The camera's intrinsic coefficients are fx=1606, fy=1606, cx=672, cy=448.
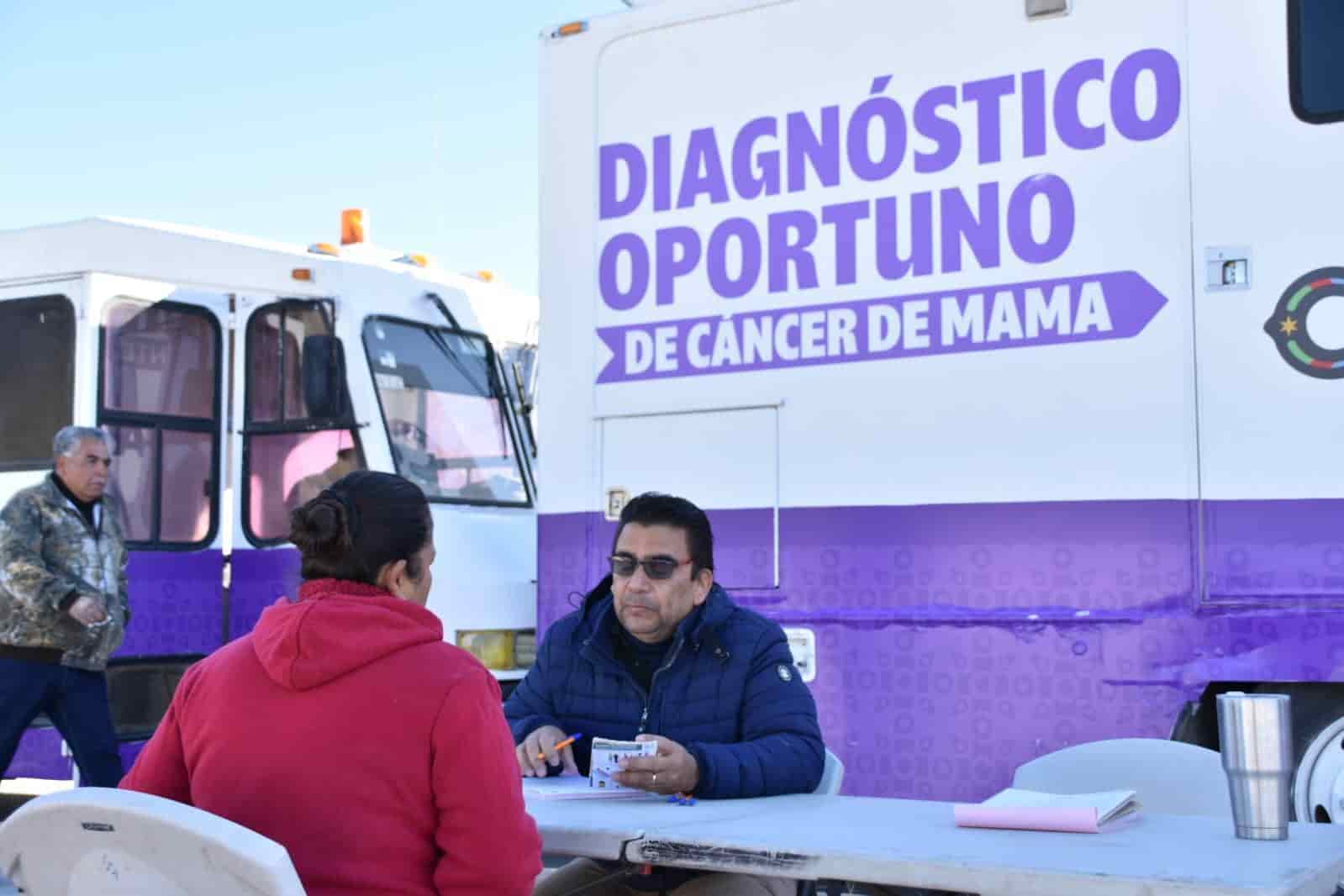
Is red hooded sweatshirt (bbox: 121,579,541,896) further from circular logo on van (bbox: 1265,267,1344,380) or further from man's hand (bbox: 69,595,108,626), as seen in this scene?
man's hand (bbox: 69,595,108,626)

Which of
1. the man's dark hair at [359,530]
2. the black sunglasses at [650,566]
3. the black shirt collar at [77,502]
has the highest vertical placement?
the black shirt collar at [77,502]

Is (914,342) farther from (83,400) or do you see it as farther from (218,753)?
(83,400)

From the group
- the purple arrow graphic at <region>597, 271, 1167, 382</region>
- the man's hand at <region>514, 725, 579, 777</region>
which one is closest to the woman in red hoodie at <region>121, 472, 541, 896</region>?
the man's hand at <region>514, 725, 579, 777</region>

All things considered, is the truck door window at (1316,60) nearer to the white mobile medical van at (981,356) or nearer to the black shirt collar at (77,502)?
the white mobile medical van at (981,356)

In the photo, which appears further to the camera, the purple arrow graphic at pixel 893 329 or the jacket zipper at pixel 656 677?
the purple arrow graphic at pixel 893 329

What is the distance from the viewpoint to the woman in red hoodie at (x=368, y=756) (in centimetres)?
246

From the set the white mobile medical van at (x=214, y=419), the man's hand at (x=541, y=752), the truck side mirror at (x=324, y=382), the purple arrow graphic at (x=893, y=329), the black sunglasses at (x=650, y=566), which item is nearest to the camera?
the man's hand at (x=541, y=752)

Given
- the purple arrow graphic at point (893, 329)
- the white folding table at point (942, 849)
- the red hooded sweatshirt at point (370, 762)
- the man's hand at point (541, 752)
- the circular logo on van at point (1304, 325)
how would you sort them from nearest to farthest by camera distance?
the white folding table at point (942, 849) < the red hooded sweatshirt at point (370, 762) < the man's hand at point (541, 752) < the circular logo on van at point (1304, 325) < the purple arrow graphic at point (893, 329)

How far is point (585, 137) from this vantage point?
557 centimetres

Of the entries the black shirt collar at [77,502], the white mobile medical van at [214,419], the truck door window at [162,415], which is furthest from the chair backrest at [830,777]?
the truck door window at [162,415]

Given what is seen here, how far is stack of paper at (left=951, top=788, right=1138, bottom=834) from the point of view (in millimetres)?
2682

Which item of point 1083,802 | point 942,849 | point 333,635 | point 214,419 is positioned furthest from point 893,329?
point 214,419

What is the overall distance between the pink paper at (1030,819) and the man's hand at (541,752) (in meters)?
1.06

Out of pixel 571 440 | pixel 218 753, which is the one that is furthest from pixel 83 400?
pixel 218 753
